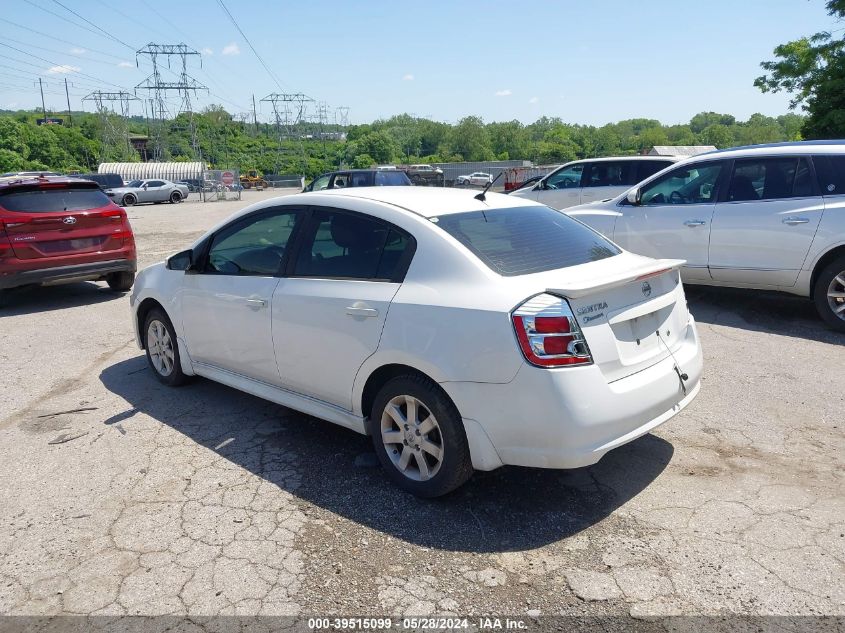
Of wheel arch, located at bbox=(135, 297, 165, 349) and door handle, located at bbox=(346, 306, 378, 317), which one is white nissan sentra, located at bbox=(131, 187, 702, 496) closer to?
door handle, located at bbox=(346, 306, 378, 317)

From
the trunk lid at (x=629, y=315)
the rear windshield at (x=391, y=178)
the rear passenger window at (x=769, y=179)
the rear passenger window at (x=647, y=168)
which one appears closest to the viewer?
the trunk lid at (x=629, y=315)

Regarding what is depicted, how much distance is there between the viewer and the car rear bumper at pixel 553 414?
303cm

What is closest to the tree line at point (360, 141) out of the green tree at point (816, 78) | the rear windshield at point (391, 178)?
the green tree at point (816, 78)

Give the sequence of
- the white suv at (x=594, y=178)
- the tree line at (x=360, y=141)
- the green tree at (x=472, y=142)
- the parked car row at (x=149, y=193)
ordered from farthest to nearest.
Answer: the green tree at (x=472, y=142) < the tree line at (x=360, y=141) < the parked car row at (x=149, y=193) < the white suv at (x=594, y=178)

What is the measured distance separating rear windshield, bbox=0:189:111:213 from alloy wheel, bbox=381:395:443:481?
7.19 m

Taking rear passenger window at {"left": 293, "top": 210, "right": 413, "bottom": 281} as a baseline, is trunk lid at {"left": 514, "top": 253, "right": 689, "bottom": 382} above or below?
below

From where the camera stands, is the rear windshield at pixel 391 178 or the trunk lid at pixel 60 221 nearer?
the trunk lid at pixel 60 221

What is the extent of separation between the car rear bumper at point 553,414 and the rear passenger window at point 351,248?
90cm

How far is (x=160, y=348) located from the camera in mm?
5539

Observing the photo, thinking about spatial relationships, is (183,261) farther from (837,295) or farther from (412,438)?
(837,295)

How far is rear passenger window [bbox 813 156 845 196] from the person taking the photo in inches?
256

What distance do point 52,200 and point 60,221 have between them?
336 millimetres

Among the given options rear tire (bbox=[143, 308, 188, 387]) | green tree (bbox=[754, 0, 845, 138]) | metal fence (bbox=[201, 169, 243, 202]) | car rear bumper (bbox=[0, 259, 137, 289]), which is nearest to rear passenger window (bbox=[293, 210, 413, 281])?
rear tire (bbox=[143, 308, 188, 387])

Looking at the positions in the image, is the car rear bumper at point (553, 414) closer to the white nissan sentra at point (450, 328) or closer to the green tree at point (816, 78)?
the white nissan sentra at point (450, 328)
